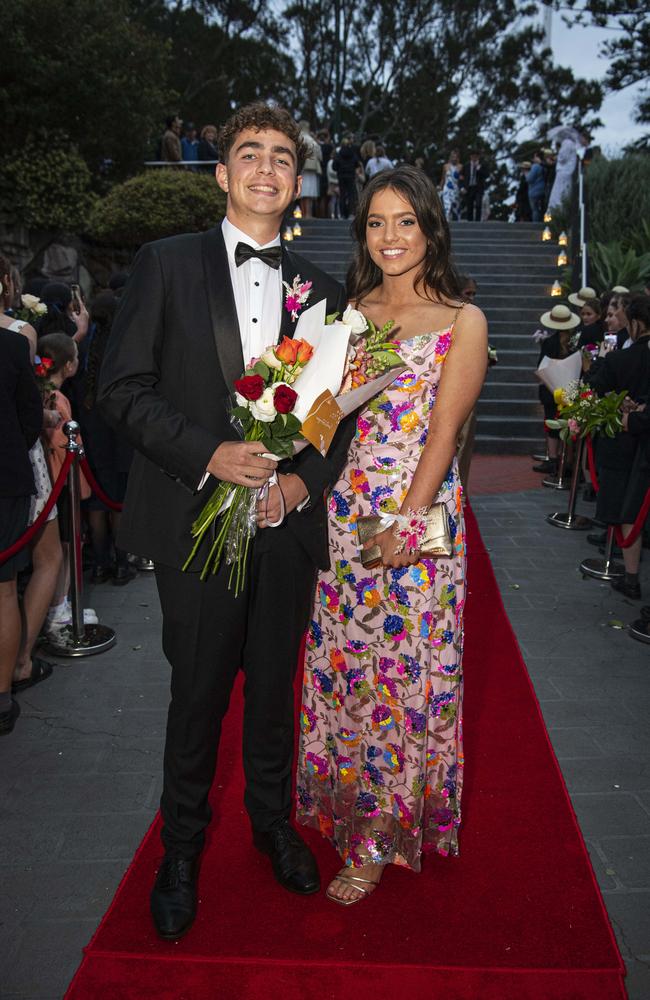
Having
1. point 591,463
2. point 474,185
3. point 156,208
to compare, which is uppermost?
point 474,185

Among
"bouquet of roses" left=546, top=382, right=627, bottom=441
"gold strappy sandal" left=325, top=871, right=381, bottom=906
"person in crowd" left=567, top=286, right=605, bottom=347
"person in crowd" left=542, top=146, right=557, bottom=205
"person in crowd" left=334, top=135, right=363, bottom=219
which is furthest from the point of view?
"person in crowd" left=542, top=146, right=557, bottom=205

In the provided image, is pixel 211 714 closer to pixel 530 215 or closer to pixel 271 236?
pixel 271 236

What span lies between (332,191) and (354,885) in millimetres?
19376

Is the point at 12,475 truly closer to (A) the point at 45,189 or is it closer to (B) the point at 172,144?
(A) the point at 45,189

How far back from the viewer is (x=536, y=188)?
18641 mm

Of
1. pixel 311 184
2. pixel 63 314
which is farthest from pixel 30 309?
pixel 311 184

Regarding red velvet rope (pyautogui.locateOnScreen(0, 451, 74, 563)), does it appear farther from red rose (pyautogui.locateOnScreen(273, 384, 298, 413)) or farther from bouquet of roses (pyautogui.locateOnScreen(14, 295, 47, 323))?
→ red rose (pyautogui.locateOnScreen(273, 384, 298, 413))

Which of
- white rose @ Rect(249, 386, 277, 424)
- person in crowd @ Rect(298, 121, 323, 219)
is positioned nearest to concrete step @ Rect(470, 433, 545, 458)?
person in crowd @ Rect(298, 121, 323, 219)

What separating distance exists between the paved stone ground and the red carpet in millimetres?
104

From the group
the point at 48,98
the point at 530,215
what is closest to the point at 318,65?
the point at 530,215

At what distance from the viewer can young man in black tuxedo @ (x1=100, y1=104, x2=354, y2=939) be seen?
2332 mm

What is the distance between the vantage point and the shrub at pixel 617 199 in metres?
15.4

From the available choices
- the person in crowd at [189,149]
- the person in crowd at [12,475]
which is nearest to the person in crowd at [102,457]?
the person in crowd at [12,475]

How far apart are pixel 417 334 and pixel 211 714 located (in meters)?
1.40
